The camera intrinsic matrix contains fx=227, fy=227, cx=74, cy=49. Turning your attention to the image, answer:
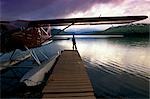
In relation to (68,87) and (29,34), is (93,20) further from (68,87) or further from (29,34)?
(68,87)

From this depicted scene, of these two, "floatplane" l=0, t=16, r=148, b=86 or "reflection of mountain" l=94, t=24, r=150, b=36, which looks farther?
"reflection of mountain" l=94, t=24, r=150, b=36

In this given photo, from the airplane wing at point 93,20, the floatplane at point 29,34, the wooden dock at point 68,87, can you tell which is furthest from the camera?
the airplane wing at point 93,20

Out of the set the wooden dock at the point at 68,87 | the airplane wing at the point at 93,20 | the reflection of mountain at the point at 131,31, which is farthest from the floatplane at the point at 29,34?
the reflection of mountain at the point at 131,31

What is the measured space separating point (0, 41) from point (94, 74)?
5.43 metres

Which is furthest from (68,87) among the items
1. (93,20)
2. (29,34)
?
(29,34)

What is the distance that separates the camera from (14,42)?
36.4ft

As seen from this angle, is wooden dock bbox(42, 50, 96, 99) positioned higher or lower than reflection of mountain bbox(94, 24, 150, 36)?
higher

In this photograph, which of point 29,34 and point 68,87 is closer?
point 68,87

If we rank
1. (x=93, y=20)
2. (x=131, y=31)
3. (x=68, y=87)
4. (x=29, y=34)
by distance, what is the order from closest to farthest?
1. (x=68, y=87)
2. (x=93, y=20)
3. (x=29, y=34)
4. (x=131, y=31)

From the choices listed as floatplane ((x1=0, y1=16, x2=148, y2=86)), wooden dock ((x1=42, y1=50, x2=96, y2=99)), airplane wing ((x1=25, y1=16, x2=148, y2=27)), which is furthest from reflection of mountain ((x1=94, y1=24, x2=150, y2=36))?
wooden dock ((x1=42, y1=50, x2=96, y2=99))

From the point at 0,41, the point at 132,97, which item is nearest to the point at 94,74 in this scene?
the point at 132,97

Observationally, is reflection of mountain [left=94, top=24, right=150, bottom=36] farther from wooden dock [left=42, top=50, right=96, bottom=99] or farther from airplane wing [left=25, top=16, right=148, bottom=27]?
wooden dock [left=42, top=50, right=96, bottom=99]

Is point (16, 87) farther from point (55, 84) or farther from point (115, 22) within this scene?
point (115, 22)

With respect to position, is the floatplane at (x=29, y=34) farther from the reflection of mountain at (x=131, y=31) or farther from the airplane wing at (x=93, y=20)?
the reflection of mountain at (x=131, y=31)
